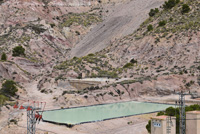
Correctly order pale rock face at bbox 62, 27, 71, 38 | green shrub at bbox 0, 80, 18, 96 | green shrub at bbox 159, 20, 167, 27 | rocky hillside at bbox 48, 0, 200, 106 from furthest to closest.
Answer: pale rock face at bbox 62, 27, 71, 38 → green shrub at bbox 159, 20, 167, 27 → rocky hillside at bbox 48, 0, 200, 106 → green shrub at bbox 0, 80, 18, 96

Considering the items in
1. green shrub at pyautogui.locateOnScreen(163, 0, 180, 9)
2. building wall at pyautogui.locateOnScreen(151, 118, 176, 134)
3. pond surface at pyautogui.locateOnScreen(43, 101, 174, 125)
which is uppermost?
green shrub at pyautogui.locateOnScreen(163, 0, 180, 9)

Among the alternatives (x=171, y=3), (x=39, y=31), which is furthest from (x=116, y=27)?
(x=39, y=31)

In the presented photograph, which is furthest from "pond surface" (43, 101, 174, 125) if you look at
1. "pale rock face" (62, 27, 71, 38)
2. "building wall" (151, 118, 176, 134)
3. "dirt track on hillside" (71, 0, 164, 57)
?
"pale rock face" (62, 27, 71, 38)

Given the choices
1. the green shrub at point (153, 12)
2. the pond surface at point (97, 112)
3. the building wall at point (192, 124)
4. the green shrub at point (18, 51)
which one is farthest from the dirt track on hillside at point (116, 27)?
the building wall at point (192, 124)

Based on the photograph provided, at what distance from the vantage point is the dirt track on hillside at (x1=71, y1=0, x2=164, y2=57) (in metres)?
74.0

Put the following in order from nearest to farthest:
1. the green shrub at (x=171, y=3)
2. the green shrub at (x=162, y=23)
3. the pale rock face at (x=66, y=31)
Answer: the green shrub at (x=162, y=23), the green shrub at (x=171, y=3), the pale rock face at (x=66, y=31)

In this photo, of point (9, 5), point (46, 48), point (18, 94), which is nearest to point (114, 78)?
point (18, 94)

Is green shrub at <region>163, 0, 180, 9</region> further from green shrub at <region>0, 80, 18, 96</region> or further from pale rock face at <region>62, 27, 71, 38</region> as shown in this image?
green shrub at <region>0, 80, 18, 96</region>

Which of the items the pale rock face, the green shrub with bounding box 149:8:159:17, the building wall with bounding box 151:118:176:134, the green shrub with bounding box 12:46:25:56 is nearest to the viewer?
the building wall with bounding box 151:118:176:134

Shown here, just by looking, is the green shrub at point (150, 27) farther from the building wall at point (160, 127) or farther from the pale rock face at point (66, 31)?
the building wall at point (160, 127)

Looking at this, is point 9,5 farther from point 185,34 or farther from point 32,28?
point 185,34

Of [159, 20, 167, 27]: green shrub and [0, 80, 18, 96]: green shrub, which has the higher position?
[159, 20, 167, 27]: green shrub

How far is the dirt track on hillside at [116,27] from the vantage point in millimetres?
74000

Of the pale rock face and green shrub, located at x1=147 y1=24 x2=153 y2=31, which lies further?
the pale rock face
